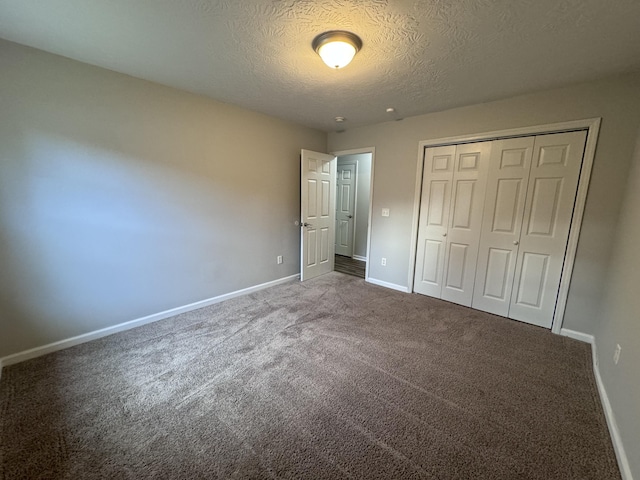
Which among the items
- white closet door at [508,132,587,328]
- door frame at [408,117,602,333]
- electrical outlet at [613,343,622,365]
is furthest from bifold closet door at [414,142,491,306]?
electrical outlet at [613,343,622,365]

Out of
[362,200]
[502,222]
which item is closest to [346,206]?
[362,200]

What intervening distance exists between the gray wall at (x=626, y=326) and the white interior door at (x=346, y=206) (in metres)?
3.97

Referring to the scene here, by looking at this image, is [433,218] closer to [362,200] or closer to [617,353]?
[617,353]

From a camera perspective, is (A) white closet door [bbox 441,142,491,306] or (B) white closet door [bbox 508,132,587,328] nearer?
(B) white closet door [bbox 508,132,587,328]

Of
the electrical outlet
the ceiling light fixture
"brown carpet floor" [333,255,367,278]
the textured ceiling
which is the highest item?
the textured ceiling

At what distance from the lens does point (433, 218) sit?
339 cm

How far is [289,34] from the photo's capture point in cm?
168

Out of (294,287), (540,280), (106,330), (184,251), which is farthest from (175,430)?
(540,280)

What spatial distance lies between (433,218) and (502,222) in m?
0.77

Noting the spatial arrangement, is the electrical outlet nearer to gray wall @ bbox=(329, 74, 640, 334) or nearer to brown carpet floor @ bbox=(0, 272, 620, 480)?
brown carpet floor @ bbox=(0, 272, 620, 480)

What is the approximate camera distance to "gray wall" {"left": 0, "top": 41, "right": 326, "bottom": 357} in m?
1.93

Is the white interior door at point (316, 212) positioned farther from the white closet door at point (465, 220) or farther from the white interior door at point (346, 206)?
the white closet door at point (465, 220)

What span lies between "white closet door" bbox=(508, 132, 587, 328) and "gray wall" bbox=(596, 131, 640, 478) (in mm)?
385

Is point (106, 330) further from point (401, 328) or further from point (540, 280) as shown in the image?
point (540, 280)
